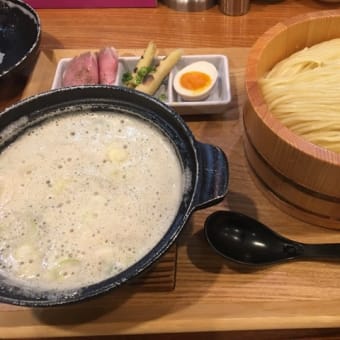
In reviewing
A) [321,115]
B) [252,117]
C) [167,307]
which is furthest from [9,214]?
[321,115]

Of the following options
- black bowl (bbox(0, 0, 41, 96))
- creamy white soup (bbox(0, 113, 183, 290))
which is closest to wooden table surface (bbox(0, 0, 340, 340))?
creamy white soup (bbox(0, 113, 183, 290))

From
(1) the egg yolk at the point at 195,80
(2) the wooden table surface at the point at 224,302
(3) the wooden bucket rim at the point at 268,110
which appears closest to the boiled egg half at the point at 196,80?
(1) the egg yolk at the point at 195,80

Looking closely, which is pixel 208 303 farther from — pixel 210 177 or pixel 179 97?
pixel 179 97

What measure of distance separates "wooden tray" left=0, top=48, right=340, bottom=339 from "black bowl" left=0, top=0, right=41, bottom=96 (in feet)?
2.68

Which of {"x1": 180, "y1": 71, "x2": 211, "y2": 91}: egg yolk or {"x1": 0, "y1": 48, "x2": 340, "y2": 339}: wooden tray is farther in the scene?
{"x1": 180, "y1": 71, "x2": 211, "y2": 91}: egg yolk

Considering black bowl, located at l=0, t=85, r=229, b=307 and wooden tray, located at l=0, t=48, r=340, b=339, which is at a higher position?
black bowl, located at l=0, t=85, r=229, b=307

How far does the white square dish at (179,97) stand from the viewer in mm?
1278

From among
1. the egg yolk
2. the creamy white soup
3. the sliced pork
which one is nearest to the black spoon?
the creamy white soup

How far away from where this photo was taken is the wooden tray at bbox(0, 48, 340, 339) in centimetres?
91

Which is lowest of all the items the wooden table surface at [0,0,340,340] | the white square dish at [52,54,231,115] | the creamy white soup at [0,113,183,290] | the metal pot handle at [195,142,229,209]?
the wooden table surface at [0,0,340,340]

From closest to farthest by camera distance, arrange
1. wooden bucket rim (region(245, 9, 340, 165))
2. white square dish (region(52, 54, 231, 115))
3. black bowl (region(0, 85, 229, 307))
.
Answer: black bowl (region(0, 85, 229, 307)) → wooden bucket rim (region(245, 9, 340, 165)) → white square dish (region(52, 54, 231, 115))

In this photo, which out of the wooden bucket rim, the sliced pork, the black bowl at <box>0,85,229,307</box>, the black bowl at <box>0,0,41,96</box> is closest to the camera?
the black bowl at <box>0,85,229,307</box>

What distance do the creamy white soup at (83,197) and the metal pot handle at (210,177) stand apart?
0.19 ft

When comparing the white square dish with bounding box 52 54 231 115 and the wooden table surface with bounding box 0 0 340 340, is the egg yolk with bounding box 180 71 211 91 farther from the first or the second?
the wooden table surface with bounding box 0 0 340 340
